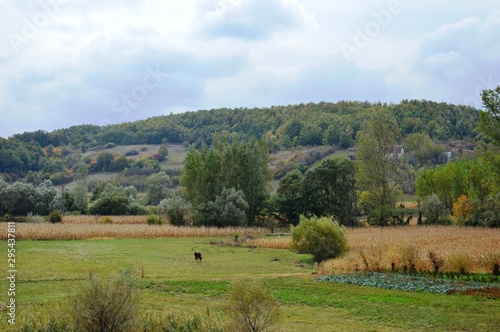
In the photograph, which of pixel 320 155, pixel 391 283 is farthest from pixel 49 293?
pixel 320 155

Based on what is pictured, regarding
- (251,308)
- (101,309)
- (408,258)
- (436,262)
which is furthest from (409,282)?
(101,309)

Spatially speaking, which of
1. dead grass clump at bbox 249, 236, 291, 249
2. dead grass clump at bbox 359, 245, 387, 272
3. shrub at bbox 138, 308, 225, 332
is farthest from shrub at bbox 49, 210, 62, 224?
shrub at bbox 138, 308, 225, 332

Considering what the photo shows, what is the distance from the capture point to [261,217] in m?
70.0

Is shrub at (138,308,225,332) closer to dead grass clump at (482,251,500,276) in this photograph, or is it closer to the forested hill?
dead grass clump at (482,251,500,276)

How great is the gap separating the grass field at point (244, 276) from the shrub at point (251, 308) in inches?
66.5

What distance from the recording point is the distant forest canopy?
142 meters

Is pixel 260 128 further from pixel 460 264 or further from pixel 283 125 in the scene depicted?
pixel 460 264

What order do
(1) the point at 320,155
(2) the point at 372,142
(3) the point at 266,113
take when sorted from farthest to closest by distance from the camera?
(3) the point at 266,113, (1) the point at 320,155, (2) the point at 372,142

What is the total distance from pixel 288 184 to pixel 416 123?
87.1m

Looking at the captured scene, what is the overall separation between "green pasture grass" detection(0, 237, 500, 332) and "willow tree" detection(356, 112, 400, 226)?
3051cm

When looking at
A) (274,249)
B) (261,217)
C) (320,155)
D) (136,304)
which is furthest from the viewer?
(320,155)

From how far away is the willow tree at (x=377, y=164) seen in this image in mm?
64688

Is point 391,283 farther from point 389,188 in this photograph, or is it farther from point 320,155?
point 320,155

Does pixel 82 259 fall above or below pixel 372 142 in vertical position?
below
